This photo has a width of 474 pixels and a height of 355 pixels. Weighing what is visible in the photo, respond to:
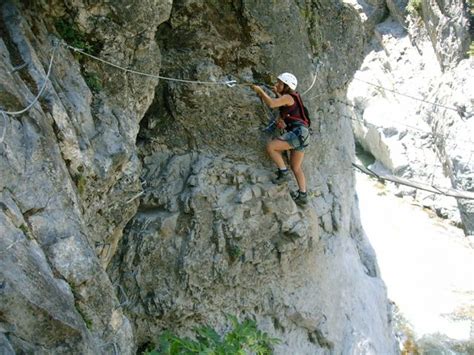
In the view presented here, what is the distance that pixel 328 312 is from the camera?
7746mm

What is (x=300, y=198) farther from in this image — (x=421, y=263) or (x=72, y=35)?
(x=421, y=263)

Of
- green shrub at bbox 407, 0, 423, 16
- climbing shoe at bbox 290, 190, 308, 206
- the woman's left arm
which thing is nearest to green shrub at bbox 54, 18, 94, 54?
the woman's left arm

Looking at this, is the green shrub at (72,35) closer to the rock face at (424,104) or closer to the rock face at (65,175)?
the rock face at (65,175)

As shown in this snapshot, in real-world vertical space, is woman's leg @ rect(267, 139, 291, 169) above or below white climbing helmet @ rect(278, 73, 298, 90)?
below

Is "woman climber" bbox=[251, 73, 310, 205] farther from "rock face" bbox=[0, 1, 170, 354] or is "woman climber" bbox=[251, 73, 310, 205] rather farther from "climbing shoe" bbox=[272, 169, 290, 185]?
"rock face" bbox=[0, 1, 170, 354]

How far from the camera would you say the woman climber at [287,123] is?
6668 mm

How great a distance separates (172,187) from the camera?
6.63 metres

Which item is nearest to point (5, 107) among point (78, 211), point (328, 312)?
point (78, 211)

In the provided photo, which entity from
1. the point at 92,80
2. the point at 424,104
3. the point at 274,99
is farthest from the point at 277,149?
the point at 424,104

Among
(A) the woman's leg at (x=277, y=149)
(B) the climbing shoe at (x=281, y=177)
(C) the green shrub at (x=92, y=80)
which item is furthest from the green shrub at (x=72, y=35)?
(B) the climbing shoe at (x=281, y=177)

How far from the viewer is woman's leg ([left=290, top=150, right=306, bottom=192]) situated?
23.8 feet

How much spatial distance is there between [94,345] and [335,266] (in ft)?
16.9

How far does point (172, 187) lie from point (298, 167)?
186 centimetres

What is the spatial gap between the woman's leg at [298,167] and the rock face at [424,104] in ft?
29.5
